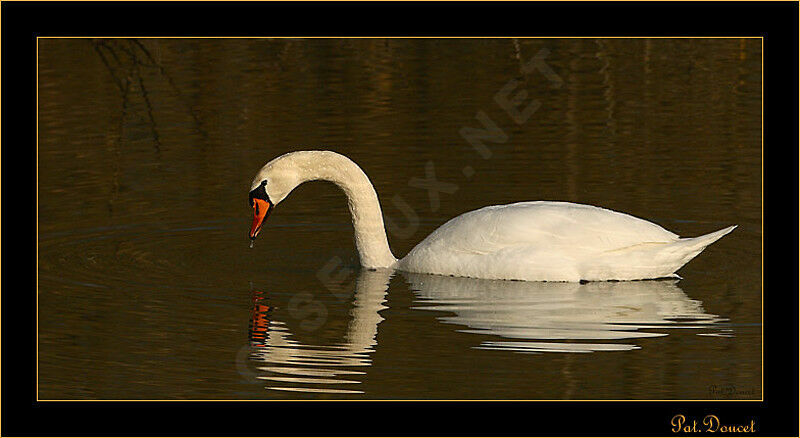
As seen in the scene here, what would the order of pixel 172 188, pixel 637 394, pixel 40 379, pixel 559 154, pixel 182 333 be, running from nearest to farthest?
1. pixel 637 394
2. pixel 40 379
3. pixel 182 333
4. pixel 172 188
5. pixel 559 154

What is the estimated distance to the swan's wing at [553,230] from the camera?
1207cm

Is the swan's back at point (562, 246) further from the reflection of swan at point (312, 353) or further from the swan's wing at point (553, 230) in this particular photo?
the reflection of swan at point (312, 353)

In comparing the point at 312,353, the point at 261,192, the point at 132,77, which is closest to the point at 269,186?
the point at 261,192

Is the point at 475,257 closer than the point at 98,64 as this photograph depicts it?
Yes

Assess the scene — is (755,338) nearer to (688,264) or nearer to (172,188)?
(688,264)

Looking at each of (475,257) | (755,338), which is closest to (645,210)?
(475,257)

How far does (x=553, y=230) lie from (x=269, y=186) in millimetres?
2346

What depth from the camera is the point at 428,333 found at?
10.9 m

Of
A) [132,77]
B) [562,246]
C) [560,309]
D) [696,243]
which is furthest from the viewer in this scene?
[132,77]

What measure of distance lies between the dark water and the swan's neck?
0.20 metres

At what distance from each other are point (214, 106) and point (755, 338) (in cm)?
1096

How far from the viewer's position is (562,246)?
12.1 metres
